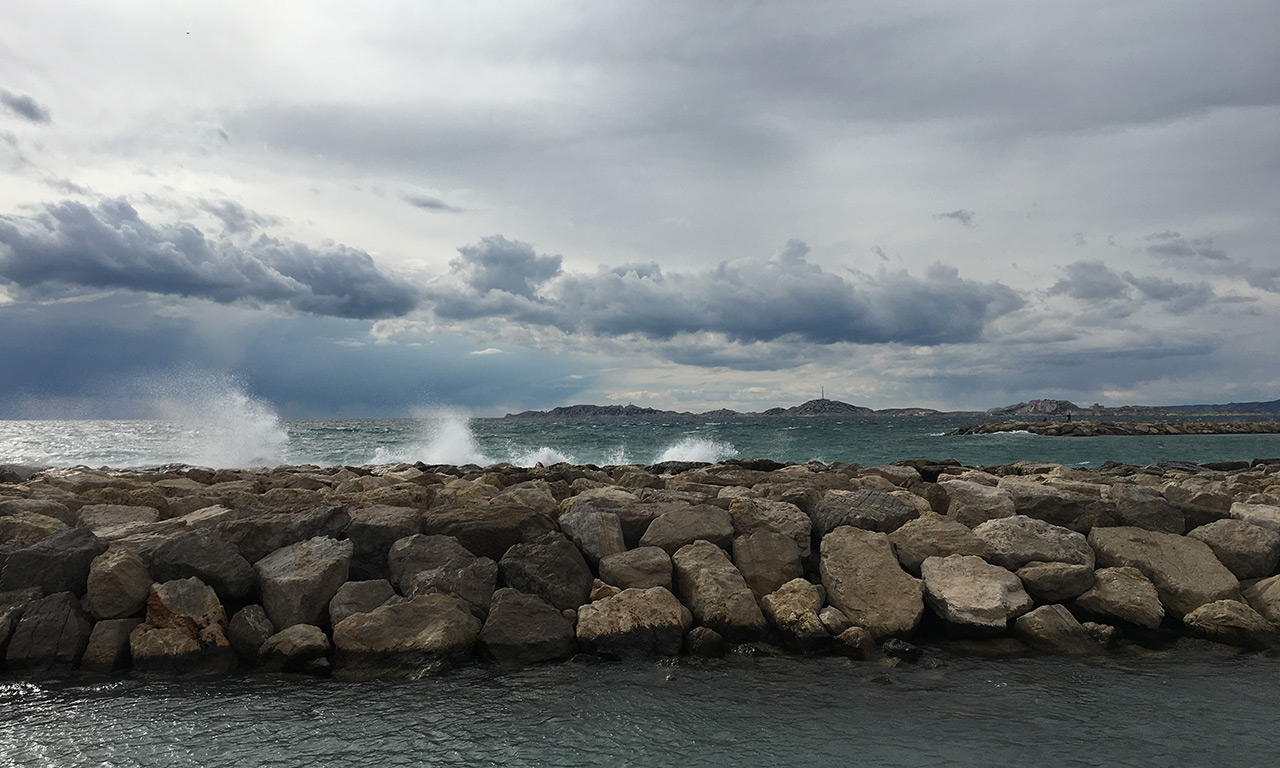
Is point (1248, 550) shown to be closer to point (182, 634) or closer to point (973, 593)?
point (973, 593)

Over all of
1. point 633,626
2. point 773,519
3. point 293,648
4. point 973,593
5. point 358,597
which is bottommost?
point 293,648

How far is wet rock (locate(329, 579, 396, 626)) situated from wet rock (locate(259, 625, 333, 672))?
231 mm

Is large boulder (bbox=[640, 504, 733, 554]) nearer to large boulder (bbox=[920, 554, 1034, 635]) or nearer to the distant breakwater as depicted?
large boulder (bbox=[920, 554, 1034, 635])

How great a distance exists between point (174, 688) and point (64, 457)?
39.9 meters

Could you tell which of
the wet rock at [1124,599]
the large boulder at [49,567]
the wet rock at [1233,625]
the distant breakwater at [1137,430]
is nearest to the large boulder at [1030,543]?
the wet rock at [1124,599]

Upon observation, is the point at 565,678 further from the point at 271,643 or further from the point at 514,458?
the point at 514,458

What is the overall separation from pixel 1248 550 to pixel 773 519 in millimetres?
5059

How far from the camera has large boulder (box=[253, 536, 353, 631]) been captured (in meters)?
7.02

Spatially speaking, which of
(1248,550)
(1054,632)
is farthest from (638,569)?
(1248,550)

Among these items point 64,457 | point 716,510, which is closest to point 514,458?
point 64,457

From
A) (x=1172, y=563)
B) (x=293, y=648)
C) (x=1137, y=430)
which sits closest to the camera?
(x=293, y=648)

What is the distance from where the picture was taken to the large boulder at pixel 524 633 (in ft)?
22.2

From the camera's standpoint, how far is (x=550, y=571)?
7512 mm

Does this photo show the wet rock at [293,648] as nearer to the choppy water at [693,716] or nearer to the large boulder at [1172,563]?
the choppy water at [693,716]
